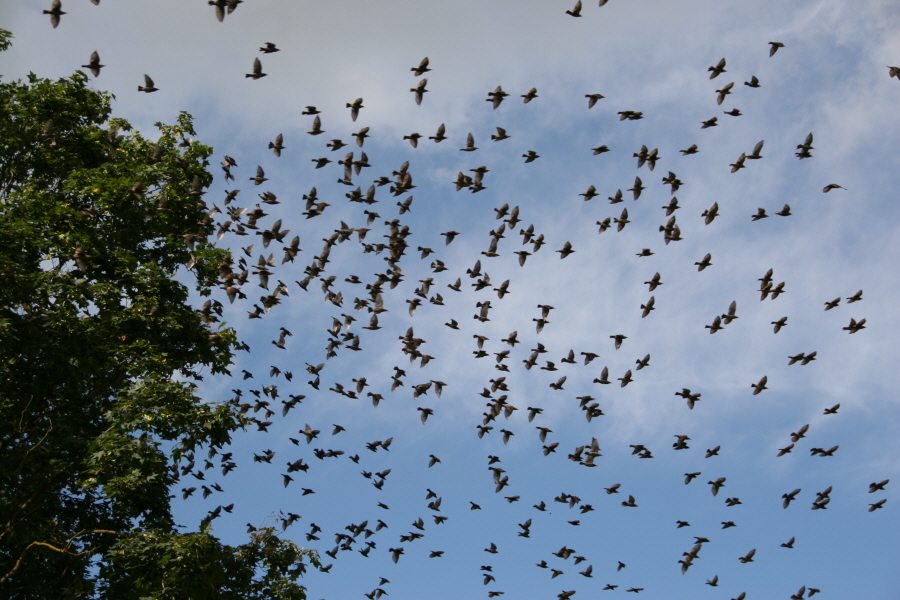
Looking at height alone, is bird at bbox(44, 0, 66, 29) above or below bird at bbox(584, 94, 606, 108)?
below

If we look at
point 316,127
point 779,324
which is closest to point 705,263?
point 779,324

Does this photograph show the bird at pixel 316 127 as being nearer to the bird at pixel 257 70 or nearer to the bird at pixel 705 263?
the bird at pixel 257 70

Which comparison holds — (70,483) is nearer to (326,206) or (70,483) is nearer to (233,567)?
(233,567)

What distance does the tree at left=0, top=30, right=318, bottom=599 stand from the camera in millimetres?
16781

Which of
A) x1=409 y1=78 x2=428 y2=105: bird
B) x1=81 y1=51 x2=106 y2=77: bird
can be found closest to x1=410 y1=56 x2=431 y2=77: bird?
x1=409 y1=78 x2=428 y2=105: bird

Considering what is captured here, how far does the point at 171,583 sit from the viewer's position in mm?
16141

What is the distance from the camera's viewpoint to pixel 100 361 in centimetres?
1817

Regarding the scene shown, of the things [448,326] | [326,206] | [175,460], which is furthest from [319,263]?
[175,460]

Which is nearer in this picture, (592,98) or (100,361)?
(100,361)

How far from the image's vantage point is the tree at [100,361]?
16.8 metres

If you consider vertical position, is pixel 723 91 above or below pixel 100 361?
above

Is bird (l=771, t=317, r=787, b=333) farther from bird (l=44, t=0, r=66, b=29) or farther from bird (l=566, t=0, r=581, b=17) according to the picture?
bird (l=44, t=0, r=66, b=29)

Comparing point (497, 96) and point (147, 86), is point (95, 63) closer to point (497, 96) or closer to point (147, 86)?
point (147, 86)

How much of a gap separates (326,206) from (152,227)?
510 cm
